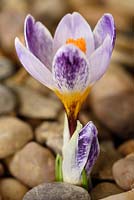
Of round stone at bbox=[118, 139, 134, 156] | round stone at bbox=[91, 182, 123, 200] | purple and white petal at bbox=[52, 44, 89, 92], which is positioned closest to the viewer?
purple and white petal at bbox=[52, 44, 89, 92]

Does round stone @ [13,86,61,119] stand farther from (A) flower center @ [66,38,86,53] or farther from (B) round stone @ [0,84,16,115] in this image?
(A) flower center @ [66,38,86,53]

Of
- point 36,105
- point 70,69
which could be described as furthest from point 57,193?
point 36,105

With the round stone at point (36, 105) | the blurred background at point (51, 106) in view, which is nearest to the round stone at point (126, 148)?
the blurred background at point (51, 106)

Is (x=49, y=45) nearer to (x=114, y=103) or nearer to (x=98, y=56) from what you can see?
(x=98, y=56)

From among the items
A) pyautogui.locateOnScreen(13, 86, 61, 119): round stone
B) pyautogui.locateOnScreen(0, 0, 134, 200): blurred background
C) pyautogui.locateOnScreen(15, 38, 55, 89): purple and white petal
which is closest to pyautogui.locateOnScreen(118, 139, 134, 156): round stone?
pyautogui.locateOnScreen(0, 0, 134, 200): blurred background

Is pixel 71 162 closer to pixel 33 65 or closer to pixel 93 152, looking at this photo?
pixel 93 152

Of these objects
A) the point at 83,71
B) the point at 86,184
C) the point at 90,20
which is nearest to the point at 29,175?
the point at 86,184
